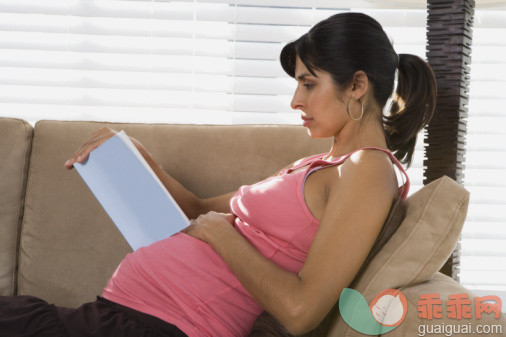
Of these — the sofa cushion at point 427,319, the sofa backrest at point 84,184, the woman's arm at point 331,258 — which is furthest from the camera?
the sofa backrest at point 84,184

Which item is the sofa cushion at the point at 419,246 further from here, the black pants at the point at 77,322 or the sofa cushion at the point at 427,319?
the black pants at the point at 77,322

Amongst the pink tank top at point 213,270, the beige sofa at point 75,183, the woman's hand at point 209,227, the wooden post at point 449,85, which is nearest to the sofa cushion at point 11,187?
the beige sofa at point 75,183

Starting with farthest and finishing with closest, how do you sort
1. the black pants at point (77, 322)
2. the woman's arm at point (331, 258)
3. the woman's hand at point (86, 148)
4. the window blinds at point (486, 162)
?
1. the window blinds at point (486, 162)
2. the woman's hand at point (86, 148)
3. the black pants at point (77, 322)
4. the woman's arm at point (331, 258)

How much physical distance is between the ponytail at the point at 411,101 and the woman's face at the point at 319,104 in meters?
0.15

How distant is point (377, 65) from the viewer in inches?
50.6

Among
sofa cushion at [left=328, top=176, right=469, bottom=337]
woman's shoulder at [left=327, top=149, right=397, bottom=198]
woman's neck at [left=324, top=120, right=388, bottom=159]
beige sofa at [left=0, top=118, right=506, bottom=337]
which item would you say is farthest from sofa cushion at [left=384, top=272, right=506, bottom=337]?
beige sofa at [left=0, top=118, right=506, bottom=337]

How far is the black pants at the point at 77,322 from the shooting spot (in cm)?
116

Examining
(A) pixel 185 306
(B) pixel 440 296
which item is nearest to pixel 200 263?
(A) pixel 185 306

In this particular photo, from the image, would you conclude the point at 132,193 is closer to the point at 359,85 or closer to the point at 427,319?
the point at 359,85

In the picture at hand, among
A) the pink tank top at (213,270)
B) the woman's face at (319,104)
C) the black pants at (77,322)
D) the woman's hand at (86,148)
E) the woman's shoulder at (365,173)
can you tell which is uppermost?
the woman's face at (319,104)

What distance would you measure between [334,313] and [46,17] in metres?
1.65

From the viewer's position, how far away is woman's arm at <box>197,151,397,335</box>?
103cm

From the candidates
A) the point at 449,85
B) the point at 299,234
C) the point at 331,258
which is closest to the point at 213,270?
the point at 299,234

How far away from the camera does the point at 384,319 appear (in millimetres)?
964
